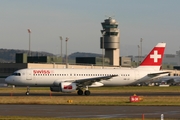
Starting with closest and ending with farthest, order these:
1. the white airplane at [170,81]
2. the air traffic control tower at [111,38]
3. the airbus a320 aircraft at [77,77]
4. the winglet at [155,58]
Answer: the airbus a320 aircraft at [77,77] → the winglet at [155,58] → the white airplane at [170,81] → the air traffic control tower at [111,38]

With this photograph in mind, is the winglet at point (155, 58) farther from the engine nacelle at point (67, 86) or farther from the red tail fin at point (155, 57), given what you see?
the engine nacelle at point (67, 86)

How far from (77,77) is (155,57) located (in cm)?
1306

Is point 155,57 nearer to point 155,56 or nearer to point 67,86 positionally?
point 155,56

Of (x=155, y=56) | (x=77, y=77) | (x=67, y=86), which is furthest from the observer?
(x=155, y=56)

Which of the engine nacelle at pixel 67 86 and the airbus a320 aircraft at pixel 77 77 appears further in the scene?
the airbus a320 aircraft at pixel 77 77

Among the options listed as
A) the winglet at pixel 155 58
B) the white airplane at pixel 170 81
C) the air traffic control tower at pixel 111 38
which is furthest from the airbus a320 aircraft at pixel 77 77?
the air traffic control tower at pixel 111 38

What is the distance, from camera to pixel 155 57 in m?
70.8

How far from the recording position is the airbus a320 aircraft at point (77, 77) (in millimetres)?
63031

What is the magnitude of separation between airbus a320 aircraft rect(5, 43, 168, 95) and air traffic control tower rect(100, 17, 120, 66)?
394 ft

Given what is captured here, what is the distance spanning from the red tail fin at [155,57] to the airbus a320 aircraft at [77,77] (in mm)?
1031

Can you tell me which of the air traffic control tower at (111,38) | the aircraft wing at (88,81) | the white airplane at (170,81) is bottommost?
the aircraft wing at (88,81)

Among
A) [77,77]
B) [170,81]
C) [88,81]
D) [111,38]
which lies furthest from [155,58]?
[111,38]

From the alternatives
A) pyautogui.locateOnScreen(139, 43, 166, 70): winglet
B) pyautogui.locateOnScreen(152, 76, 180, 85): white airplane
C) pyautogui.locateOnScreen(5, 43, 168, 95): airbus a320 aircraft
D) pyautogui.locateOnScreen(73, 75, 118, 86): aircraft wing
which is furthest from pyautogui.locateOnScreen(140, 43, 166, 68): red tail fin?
pyautogui.locateOnScreen(152, 76, 180, 85): white airplane

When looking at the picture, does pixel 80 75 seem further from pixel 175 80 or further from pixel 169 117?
pixel 175 80
